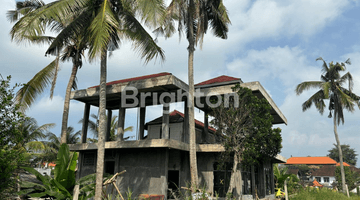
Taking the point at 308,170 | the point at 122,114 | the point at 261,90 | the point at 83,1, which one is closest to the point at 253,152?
the point at 261,90

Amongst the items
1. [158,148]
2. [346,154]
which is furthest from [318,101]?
[346,154]

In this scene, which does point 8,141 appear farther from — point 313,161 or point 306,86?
point 313,161

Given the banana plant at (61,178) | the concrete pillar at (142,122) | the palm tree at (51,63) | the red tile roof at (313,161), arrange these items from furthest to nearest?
1. the red tile roof at (313,161)
2. the concrete pillar at (142,122)
3. the palm tree at (51,63)
4. the banana plant at (61,178)

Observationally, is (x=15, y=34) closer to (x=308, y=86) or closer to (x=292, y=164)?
(x=308, y=86)

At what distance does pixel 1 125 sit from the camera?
8570mm

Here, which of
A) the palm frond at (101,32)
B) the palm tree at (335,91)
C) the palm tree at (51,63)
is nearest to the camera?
the palm frond at (101,32)

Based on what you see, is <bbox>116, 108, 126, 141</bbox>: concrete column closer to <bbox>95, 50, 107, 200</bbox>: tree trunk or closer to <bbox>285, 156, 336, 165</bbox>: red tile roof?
<bbox>95, 50, 107, 200</bbox>: tree trunk

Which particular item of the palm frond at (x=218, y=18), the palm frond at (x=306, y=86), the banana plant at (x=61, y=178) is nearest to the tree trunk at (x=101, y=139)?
the banana plant at (x=61, y=178)

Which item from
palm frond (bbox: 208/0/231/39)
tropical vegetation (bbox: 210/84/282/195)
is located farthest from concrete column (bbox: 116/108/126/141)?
palm frond (bbox: 208/0/231/39)

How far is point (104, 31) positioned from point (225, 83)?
10288 millimetres

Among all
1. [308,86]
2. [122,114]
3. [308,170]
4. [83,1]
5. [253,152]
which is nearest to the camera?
[83,1]

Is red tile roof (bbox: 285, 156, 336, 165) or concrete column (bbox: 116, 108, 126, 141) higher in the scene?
concrete column (bbox: 116, 108, 126, 141)

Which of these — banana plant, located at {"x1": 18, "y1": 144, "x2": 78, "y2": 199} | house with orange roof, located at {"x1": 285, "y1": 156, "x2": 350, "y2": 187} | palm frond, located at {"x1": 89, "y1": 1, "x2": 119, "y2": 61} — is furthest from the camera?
house with orange roof, located at {"x1": 285, "y1": 156, "x2": 350, "y2": 187}

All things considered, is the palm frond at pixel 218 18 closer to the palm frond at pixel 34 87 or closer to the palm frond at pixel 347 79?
the palm frond at pixel 34 87
